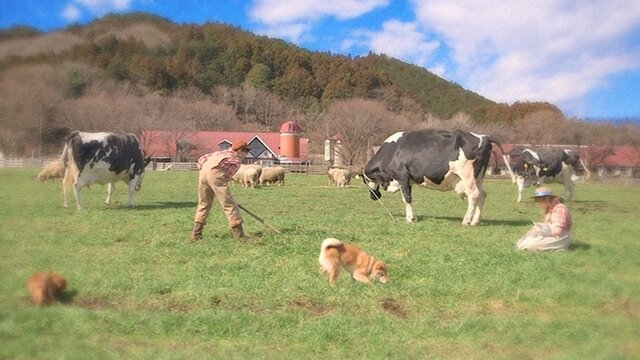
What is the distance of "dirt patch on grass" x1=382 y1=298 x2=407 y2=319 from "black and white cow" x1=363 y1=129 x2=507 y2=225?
814 centimetres

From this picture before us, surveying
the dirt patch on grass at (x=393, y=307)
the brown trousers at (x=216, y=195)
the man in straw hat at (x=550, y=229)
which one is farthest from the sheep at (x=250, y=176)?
the dirt patch on grass at (x=393, y=307)

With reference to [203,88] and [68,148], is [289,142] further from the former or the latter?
[68,148]

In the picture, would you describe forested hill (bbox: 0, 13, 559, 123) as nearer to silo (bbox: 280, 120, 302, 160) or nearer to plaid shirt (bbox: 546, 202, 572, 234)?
silo (bbox: 280, 120, 302, 160)

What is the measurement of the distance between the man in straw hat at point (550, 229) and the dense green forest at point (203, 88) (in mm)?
10084

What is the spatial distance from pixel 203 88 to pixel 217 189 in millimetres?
99934

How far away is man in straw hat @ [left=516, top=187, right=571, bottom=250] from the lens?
33.7 feet

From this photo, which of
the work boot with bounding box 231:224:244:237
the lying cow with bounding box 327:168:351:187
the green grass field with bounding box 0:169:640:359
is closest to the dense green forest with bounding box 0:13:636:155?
the green grass field with bounding box 0:169:640:359

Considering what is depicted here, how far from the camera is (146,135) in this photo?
78312 mm

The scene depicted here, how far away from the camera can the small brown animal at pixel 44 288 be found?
21.6 feet

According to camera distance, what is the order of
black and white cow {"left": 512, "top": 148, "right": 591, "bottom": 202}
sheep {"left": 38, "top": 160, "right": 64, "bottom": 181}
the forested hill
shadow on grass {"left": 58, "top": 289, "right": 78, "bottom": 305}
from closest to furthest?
shadow on grass {"left": 58, "top": 289, "right": 78, "bottom": 305} < black and white cow {"left": 512, "top": 148, "right": 591, "bottom": 202} < sheep {"left": 38, "top": 160, "right": 64, "bottom": 181} < the forested hill

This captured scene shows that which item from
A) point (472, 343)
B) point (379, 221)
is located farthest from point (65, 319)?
point (379, 221)

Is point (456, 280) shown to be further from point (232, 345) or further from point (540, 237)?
point (232, 345)

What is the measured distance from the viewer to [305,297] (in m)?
7.24

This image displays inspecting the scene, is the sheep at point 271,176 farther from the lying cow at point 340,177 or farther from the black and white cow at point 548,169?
the black and white cow at point 548,169
